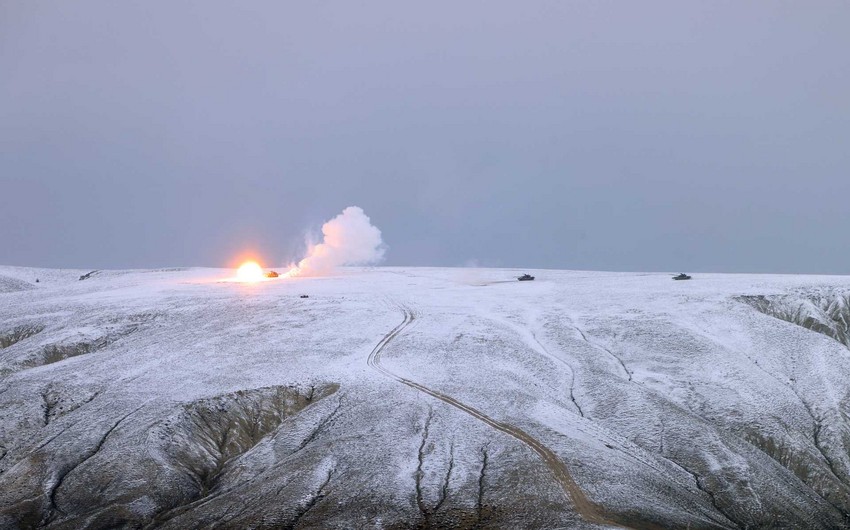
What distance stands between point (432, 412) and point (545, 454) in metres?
12.1

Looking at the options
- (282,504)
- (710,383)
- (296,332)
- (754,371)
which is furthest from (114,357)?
(754,371)

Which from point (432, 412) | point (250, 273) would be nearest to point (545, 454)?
point (432, 412)

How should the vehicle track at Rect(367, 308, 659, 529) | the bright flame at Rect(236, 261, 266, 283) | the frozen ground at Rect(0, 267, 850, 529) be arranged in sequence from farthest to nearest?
the bright flame at Rect(236, 261, 266, 283) < the frozen ground at Rect(0, 267, 850, 529) < the vehicle track at Rect(367, 308, 659, 529)

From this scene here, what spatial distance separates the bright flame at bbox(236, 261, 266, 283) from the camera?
146875 mm

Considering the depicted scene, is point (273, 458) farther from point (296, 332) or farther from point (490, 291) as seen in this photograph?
point (490, 291)

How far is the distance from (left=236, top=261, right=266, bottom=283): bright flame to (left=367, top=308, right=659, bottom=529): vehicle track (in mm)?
65926

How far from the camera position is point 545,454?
61250 mm

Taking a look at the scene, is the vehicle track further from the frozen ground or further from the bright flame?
the bright flame

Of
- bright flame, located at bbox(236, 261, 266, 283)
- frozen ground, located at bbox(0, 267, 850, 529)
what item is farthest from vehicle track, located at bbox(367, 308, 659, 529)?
bright flame, located at bbox(236, 261, 266, 283)

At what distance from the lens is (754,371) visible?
8250 centimetres

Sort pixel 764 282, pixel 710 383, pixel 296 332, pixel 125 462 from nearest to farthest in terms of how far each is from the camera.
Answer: pixel 125 462
pixel 710 383
pixel 296 332
pixel 764 282

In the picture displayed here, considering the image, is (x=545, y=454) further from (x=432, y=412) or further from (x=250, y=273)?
(x=250, y=273)

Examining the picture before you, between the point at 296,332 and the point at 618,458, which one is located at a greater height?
the point at 296,332

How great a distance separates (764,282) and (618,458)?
65.3m
